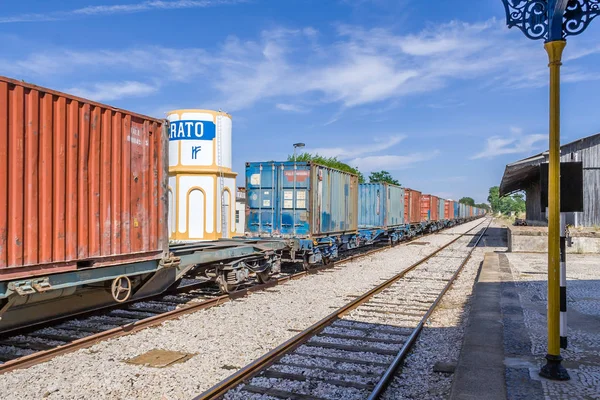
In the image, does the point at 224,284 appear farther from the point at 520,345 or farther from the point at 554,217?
the point at 554,217

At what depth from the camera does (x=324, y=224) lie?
49.2 feet

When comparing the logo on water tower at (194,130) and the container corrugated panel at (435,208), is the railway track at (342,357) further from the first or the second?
the container corrugated panel at (435,208)

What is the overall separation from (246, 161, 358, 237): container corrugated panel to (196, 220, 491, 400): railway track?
4.27m

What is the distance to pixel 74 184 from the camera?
20.7 feet

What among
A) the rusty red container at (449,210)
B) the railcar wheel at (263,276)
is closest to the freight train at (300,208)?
the railcar wheel at (263,276)

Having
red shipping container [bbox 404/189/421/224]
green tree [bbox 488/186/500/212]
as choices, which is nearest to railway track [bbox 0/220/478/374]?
red shipping container [bbox 404/189/421/224]

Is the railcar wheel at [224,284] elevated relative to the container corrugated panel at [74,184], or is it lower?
lower

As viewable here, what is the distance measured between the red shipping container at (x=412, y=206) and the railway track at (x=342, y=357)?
64.7 ft

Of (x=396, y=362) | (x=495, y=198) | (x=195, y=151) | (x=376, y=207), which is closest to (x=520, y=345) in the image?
(x=396, y=362)

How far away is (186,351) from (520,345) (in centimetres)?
447

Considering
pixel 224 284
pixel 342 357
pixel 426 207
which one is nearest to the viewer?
pixel 342 357

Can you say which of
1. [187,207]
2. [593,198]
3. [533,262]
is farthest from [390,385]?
[593,198]

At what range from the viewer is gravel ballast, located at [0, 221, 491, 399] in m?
5.12

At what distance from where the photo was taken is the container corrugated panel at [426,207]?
36.6 metres
